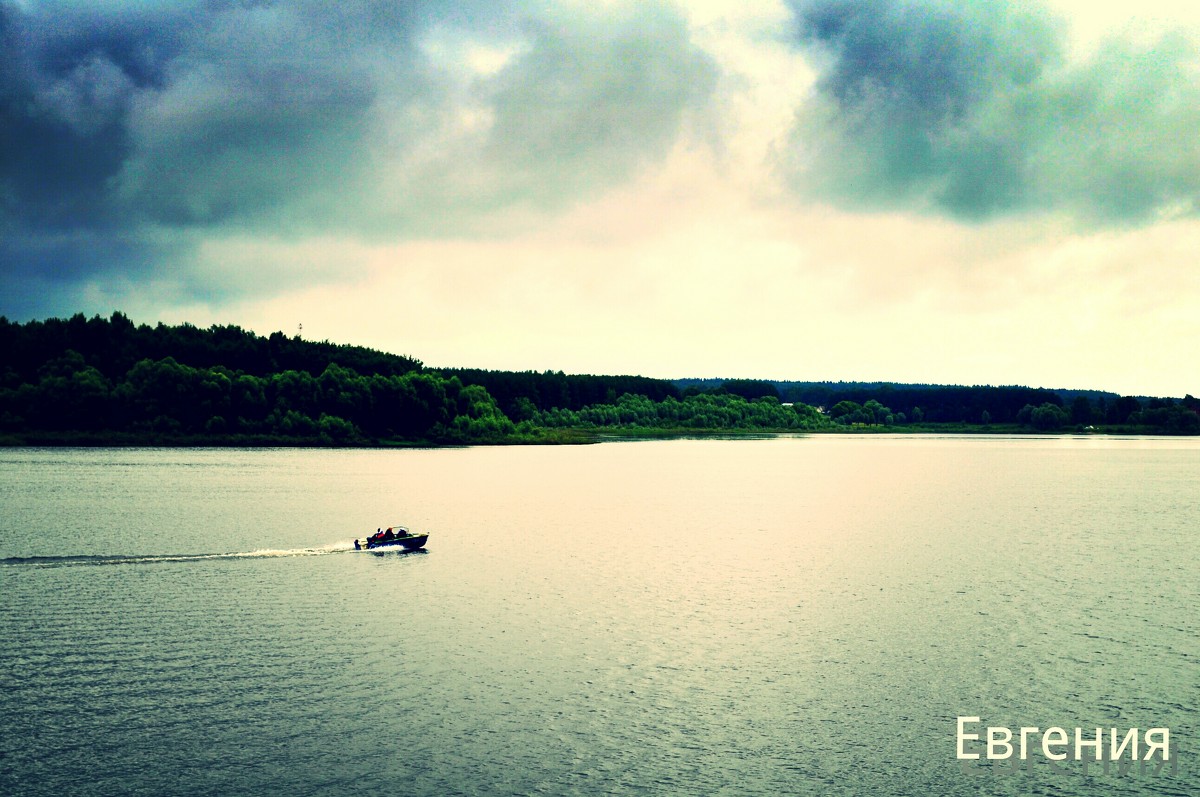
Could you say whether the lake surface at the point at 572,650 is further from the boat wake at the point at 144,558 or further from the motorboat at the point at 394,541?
the motorboat at the point at 394,541

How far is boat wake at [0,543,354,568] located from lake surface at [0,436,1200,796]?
29 centimetres

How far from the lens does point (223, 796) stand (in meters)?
21.0

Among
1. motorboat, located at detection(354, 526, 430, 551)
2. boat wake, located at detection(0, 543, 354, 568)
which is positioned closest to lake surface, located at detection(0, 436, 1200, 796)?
boat wake, located at detection(0, 543, 354, 568)

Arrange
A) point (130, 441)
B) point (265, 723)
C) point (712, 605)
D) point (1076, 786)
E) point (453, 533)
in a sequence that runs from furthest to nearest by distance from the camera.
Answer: point (130, 441) → point (453, 533) → point (712, 605) → point (265, 723) → point (1076, 786)

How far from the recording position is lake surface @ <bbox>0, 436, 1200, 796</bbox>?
910 inches

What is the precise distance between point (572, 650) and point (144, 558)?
2965 centimetres

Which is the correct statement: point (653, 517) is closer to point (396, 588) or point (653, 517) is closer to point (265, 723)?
point (396, 588)

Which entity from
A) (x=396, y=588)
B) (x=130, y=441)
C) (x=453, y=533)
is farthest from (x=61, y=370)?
(x=396, y=588)

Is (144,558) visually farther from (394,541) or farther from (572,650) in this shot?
(572,650)

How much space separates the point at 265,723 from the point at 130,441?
7173 inches

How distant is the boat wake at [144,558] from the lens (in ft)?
162

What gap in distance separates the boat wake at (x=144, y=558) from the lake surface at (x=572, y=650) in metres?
0.29

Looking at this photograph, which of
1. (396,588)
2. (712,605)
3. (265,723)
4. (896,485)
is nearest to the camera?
(265,723)

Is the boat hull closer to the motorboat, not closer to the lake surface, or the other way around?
the motorboat
